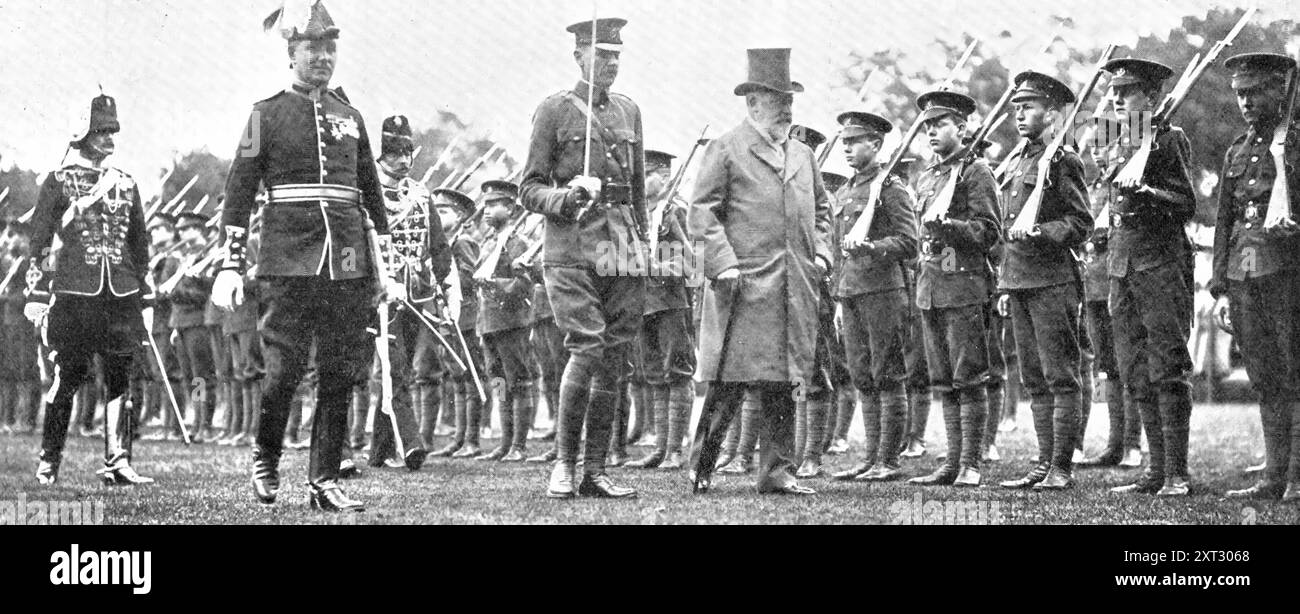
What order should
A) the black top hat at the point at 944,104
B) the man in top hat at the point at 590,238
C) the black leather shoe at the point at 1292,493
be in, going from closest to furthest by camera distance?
the black leather shoe at the point at 1292,493 < the man in top hat at the point at 590,238 < the black top hat at the point at 944,104

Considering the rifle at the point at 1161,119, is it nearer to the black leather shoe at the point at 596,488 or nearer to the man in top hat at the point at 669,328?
the black leather shoe at the point at 596,488

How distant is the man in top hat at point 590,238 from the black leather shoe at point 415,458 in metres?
2.88

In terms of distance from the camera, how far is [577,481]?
9.73m

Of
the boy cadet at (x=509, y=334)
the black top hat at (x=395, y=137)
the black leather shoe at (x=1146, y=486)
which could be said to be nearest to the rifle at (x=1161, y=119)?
the black leather shoe at (x=1146, y=486)

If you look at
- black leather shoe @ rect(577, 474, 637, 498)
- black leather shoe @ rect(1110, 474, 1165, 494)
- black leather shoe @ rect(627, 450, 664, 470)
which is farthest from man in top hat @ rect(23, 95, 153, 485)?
black leather shoe @ rect(1110, 474, 1165, 494)

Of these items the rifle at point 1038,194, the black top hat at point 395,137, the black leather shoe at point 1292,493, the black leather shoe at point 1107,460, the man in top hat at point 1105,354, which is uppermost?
the black top hat at point 395,137

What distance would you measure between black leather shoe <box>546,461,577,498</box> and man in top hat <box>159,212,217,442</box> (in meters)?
8.71

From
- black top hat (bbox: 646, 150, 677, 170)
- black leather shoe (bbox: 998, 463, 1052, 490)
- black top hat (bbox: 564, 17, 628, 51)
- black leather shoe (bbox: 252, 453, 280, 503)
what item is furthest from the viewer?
black top hat (bbox: 646, 150, 677, 170)

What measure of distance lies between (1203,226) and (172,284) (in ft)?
51.1

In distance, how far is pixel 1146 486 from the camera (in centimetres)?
912

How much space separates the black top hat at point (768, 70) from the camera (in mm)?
8891

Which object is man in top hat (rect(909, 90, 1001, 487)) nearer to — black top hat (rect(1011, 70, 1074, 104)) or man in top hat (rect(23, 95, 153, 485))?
black top hat (rect(1011, 70, 1074, 104))

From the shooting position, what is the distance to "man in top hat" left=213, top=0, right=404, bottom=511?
8023 millimetres

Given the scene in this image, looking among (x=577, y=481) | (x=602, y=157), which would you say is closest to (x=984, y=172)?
(x=602, y=157)
